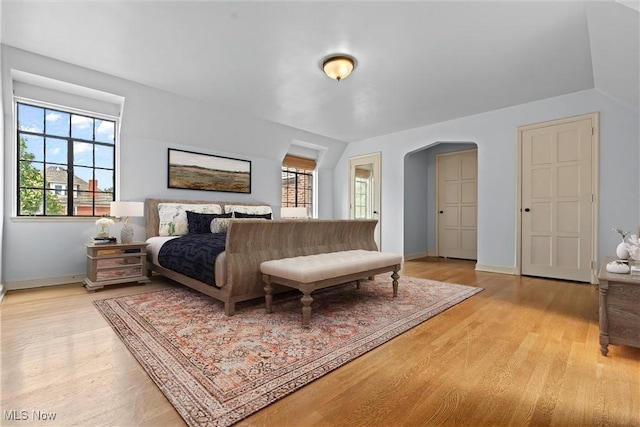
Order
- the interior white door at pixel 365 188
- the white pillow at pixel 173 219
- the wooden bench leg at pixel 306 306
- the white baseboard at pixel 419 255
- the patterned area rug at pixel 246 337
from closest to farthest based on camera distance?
1. the patterned area rug at pixel 246 337
2. the wooden bench leg at pixel 306 306
3. the white pillow at pixel 173 219
4. the white baseboard at pixel 419 255
5. the interior white door at pixel 365 188

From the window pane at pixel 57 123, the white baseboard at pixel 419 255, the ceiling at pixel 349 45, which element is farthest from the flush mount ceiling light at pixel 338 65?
the white baseboard at pixel 419 255

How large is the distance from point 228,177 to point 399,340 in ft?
13.7

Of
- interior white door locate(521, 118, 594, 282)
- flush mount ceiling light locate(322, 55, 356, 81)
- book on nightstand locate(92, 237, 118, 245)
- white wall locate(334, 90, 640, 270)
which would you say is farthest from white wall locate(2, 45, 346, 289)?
interior white door locate(521, 118, 594, 282)

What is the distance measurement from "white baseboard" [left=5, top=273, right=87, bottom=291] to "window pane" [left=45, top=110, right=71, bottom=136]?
1.78 meters

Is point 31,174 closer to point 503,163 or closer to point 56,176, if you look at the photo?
point 56,176

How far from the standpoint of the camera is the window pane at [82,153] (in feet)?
12.8

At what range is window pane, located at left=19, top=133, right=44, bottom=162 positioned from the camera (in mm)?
3570

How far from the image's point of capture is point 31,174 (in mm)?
3611

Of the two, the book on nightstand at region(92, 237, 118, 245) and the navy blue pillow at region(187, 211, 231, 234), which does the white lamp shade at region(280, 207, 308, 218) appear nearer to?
the navy blue pillow at region(187, 211, 231, 234)

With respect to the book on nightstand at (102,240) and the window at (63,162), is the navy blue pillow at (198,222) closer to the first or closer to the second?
the book on nightstand at (102,240)

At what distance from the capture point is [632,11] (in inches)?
79.0

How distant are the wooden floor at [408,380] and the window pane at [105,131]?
2449 mm

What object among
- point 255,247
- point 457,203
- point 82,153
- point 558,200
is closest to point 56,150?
point 82,153

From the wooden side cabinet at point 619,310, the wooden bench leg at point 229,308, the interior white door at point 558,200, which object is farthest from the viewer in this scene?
the interior white door at point 558,200
